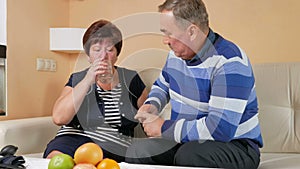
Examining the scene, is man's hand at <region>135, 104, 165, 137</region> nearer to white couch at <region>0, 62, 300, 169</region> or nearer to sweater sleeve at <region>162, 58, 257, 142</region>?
sweater sleeve at <region>162, 58, 257, 142</region>

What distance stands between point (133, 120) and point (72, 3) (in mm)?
1181

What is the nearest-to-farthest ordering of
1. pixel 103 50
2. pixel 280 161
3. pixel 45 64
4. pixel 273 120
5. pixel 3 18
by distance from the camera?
pixel 280 161, pixel 103 50, pixel 273 120, pixel 3 18, pixel 45 64

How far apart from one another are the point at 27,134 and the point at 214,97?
93cm

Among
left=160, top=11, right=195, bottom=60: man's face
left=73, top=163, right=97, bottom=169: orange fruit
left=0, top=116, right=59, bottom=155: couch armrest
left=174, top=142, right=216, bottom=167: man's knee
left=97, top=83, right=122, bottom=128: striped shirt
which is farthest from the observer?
left=97, top=83, right=122, bottom=128: striped shirt

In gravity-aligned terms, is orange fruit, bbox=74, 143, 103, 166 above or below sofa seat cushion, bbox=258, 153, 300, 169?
above

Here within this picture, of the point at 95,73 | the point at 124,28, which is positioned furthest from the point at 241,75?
the point at 124,28

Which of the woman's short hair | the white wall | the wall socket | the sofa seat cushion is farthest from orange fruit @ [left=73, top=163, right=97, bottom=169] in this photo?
the wall socket

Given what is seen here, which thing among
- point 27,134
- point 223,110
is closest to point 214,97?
point 223,110

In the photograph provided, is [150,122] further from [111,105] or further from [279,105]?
[279,105]

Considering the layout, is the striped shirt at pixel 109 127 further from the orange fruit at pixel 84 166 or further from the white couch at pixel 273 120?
the orange fruit at pixel 84 166

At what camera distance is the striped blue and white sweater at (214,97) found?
1.41 meters

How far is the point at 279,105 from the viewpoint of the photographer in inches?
80.9

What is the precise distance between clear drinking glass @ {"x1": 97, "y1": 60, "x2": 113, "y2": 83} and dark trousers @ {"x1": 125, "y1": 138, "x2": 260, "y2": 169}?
444 mm

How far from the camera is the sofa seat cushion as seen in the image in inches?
63.9
